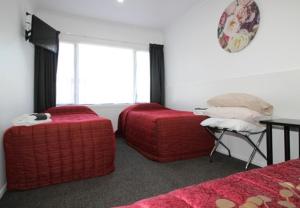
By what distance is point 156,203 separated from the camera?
58 centimetres

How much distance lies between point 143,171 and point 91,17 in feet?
10.5

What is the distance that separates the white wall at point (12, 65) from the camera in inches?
70.1

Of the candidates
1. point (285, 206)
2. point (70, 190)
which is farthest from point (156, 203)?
point (70, 190)

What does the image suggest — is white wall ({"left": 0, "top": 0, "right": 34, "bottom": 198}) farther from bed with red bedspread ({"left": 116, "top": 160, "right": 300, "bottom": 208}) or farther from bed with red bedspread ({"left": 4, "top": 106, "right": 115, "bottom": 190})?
bed with red bedspread ({"left": 116, "top": 160, "right": 300, "bottom": 208})

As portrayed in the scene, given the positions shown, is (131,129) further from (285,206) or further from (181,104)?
(285,206)

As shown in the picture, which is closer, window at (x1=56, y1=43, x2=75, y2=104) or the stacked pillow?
the stacked pillow

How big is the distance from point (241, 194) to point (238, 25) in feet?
8.21

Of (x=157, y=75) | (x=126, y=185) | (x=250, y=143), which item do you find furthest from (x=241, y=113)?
(x=157, y=75)

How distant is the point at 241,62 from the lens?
252 centimetres

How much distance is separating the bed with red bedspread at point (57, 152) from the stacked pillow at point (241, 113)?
1.31 meters

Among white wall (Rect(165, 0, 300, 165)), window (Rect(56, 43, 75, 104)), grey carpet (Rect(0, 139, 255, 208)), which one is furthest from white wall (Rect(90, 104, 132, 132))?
grey carpet (Rect(0, 139, 255, 208))

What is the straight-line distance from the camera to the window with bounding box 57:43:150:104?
3742mm

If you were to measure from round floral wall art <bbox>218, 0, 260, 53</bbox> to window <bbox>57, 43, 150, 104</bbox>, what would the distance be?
6.76 ft

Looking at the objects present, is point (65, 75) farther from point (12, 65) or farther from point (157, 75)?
point (157, 75)
